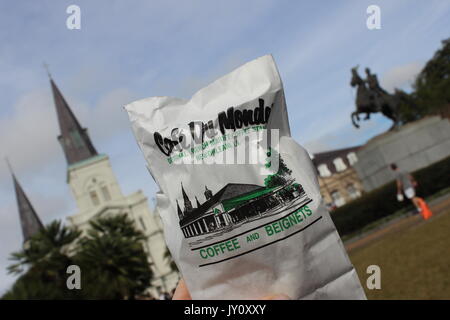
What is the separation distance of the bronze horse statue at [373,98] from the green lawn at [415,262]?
9401mm

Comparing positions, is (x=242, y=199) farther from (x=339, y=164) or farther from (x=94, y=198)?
(x=94, y=198)

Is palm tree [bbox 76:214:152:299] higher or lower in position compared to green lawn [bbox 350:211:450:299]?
higher

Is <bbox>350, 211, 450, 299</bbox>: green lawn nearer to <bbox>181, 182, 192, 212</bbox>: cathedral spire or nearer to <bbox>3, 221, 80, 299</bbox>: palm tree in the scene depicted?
<bbox>181, 182, 192, 212</bbox>: cathedral spire

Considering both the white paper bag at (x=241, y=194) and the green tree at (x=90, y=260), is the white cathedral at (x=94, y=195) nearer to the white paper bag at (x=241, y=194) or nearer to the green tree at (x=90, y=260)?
the green tree at (x=90, y=260)

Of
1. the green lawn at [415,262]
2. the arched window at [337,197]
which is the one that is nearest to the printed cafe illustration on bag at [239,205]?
the green lawn at [415,262]

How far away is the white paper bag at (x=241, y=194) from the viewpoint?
1.77m

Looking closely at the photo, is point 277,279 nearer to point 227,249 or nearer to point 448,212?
point 227,249

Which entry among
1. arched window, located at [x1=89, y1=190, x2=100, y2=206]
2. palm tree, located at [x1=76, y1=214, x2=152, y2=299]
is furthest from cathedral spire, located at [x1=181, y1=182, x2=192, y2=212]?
arched window, located at [x1=89, y1=190, x2=100, y2=206]

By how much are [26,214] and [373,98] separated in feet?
194

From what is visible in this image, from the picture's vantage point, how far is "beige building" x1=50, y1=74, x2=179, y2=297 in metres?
72.2

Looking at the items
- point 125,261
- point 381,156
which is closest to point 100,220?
point 125,261

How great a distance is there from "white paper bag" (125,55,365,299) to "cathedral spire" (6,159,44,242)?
71522 millimetres

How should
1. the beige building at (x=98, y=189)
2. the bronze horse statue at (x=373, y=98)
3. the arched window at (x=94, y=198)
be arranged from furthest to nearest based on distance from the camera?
the arched window at (x=94, y=198), the beige building at (x=98, y=189), the bronze horse statue at (x=373, y=98)
